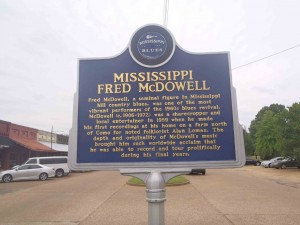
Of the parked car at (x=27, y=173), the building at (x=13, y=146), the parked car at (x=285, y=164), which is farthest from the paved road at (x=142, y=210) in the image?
the parked car at (x=285, y=164)

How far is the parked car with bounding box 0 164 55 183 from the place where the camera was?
25688 millimetres

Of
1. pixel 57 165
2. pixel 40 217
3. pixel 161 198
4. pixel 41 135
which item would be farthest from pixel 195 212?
pixel 41 135

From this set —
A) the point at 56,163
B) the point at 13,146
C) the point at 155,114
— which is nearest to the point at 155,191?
the point at 155,114

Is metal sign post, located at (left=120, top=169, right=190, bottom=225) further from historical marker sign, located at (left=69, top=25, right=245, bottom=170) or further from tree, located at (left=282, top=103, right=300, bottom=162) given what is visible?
tree, located at (left=282, top=103, right=300, bottom=162)

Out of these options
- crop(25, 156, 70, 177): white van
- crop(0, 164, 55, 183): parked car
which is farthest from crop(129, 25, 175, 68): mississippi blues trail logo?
crop(25, 156, 70, 177): white van

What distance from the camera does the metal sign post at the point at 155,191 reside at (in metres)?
5.09

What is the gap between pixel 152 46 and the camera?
18.9 feet

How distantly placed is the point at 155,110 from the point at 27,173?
23.7 meters

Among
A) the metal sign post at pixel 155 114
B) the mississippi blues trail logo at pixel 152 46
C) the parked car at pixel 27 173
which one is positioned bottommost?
the parked car at pixel 27 173

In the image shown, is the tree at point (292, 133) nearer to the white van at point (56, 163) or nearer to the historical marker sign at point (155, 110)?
the white van at point (56, 163)

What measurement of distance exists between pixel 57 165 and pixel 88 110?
90.8ft

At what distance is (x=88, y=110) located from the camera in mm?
5656

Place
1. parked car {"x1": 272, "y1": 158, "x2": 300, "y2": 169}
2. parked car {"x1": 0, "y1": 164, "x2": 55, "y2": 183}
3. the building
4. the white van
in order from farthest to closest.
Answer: parked car {"x1": 272, "y1": 158, "x2": 300, "y2": 169}
the building
the white van
parked car {"x1": 0, "y1": 164, "x2": 55, "y2": 183}

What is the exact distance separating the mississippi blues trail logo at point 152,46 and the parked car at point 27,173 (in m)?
23.0
